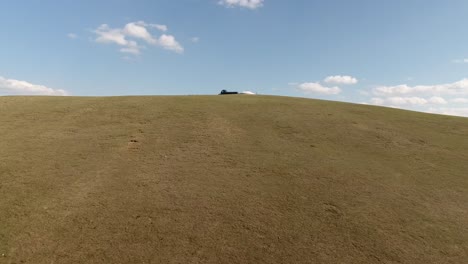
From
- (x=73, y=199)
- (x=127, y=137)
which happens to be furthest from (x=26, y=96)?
(x=73, y=199)

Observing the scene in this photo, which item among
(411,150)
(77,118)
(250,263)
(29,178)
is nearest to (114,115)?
(77,118)

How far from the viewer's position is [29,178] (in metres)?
11.4

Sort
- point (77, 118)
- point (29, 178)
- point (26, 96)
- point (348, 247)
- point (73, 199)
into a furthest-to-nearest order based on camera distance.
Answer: point (26, 96), point (77, 118), point (29, 178), point (73, 199), point (348, 247)

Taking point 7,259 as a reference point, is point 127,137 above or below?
above

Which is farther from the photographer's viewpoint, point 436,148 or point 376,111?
point 376,111

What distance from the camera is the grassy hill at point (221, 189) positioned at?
877cm

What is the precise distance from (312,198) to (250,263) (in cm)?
389

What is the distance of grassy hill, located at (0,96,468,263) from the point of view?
8.77 m

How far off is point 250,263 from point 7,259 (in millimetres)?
5179

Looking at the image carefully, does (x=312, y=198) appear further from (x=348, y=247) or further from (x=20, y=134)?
(x=20, y=134)

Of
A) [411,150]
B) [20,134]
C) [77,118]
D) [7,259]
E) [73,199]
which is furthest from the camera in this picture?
[77,118]

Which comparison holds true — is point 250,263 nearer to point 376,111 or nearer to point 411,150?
point 411,150

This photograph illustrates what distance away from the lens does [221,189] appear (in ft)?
38.2

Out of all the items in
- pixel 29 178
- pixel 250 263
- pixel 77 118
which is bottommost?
pixel 250 263
